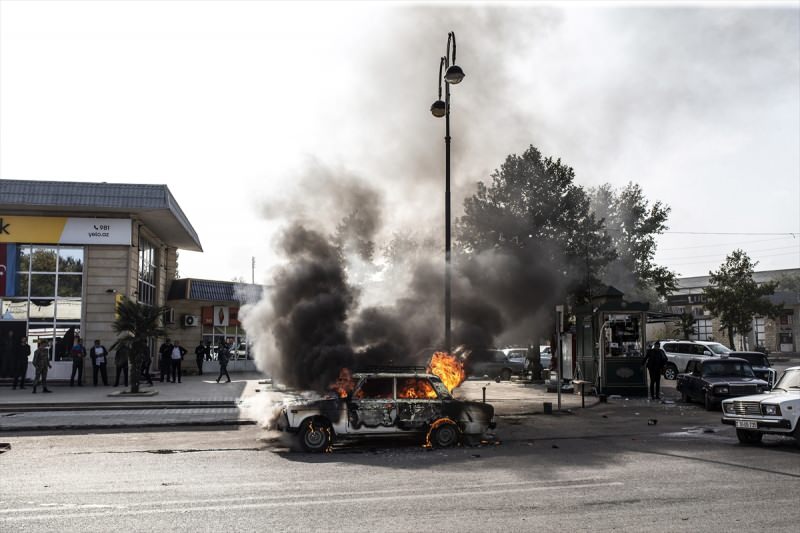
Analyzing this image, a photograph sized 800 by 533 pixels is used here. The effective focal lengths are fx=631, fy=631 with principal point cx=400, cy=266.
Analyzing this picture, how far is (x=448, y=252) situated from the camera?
1500cm

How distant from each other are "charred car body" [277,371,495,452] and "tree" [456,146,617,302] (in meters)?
14.3

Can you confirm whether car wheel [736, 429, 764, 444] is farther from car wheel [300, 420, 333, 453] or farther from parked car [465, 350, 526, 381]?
parked car [465, 350, 526, 381]

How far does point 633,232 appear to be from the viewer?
116ft

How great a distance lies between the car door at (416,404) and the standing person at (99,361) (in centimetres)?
1518

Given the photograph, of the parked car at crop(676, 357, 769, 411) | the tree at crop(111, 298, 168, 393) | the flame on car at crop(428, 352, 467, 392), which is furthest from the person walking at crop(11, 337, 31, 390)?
the parked car at crop(676, 357, 769, 411)

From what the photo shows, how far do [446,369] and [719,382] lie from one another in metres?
7.99

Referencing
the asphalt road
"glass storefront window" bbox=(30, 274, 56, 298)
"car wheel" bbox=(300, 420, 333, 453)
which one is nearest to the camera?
the asphalt road

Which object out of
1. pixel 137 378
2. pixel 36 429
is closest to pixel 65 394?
pixel 137 378

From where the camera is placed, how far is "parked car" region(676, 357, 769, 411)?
16641mm

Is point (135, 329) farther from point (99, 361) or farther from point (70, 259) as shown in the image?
point (70, 259)

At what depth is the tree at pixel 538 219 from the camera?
1006 inches

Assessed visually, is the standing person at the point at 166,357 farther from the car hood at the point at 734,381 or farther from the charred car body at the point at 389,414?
the car hood at the point at 734,381

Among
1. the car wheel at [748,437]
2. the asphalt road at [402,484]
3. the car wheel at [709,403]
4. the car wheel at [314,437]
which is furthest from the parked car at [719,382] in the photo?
the car wheel at [314,437]

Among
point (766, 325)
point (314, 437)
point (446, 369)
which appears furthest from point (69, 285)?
point (766, 325)
